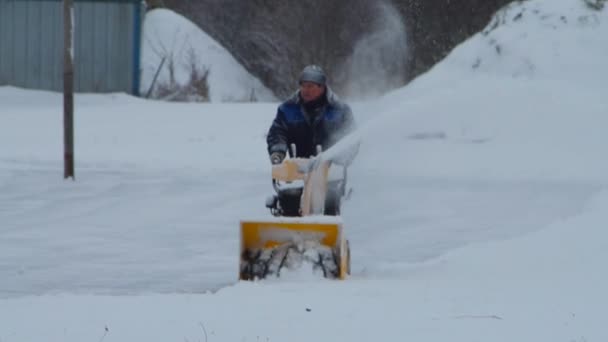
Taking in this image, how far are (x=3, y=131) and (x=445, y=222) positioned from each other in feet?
38.1

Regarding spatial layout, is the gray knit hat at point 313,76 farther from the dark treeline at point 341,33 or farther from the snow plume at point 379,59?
the dark treeline at point 341,33

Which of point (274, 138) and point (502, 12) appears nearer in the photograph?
point (274, 138)

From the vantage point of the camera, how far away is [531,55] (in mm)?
19875

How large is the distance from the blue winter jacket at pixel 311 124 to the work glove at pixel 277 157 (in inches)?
8.4

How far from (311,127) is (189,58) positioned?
86.9ft

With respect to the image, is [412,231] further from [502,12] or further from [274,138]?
[502,12]

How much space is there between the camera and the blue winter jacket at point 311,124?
31.8 feet

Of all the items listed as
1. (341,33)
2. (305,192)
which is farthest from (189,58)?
(305,192)

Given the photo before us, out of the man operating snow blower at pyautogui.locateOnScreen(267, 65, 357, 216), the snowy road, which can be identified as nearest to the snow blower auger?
the man operating snow blower at pyautogui.locateOnScreen(267, 65, 357, 216)

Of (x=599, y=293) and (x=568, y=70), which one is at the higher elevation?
(x=568, y=70)

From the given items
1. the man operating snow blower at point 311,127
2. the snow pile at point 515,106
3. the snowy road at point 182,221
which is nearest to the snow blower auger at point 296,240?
the man operating snow blower at point 311,127

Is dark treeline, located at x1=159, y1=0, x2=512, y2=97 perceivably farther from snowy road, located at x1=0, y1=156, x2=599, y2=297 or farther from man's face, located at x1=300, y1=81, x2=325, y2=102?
man's face, located at x1=300, y1=81, x2=325, y2=102

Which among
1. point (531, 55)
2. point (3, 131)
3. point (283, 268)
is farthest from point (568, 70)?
point (283, 268)

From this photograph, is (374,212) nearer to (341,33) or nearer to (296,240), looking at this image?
(296,240)
